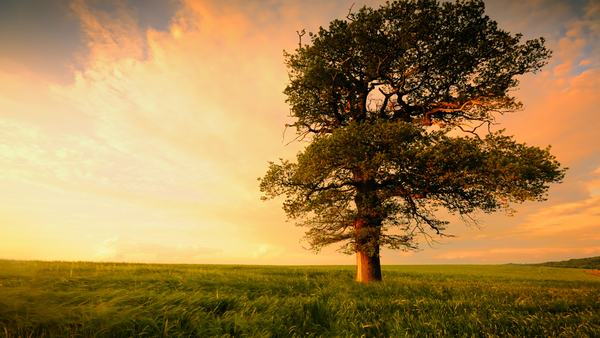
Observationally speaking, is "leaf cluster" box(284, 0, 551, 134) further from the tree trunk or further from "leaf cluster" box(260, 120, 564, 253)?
the tree trunk

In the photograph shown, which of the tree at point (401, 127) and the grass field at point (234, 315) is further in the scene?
the tree at point (401, 127)

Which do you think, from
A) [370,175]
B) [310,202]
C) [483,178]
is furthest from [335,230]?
[483,178]

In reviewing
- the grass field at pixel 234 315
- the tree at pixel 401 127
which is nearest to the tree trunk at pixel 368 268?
A: the tree at pixel 401 127

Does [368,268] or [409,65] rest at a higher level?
[409,65]

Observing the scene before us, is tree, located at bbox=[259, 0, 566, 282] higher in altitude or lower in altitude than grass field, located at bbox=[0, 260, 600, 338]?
higher

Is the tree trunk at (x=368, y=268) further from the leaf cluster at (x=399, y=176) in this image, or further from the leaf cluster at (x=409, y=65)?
the leaf cluster at (x=409, y=65)

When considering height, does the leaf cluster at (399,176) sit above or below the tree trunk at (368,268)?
above

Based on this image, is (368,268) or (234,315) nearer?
(234,315)

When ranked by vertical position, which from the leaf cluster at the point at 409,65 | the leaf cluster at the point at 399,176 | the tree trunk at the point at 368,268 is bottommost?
the tree trunk at the point at 368,268

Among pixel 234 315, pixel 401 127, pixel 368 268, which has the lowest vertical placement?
pixel 368 268

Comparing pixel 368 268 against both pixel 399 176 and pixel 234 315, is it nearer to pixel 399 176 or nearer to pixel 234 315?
pixel 399 176

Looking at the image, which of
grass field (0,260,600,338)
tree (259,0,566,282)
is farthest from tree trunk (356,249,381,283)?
grass field (0,260,600,338)

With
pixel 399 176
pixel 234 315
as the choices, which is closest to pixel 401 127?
pixel 399 176

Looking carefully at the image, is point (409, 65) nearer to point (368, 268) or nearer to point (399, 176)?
point (399, 176)
